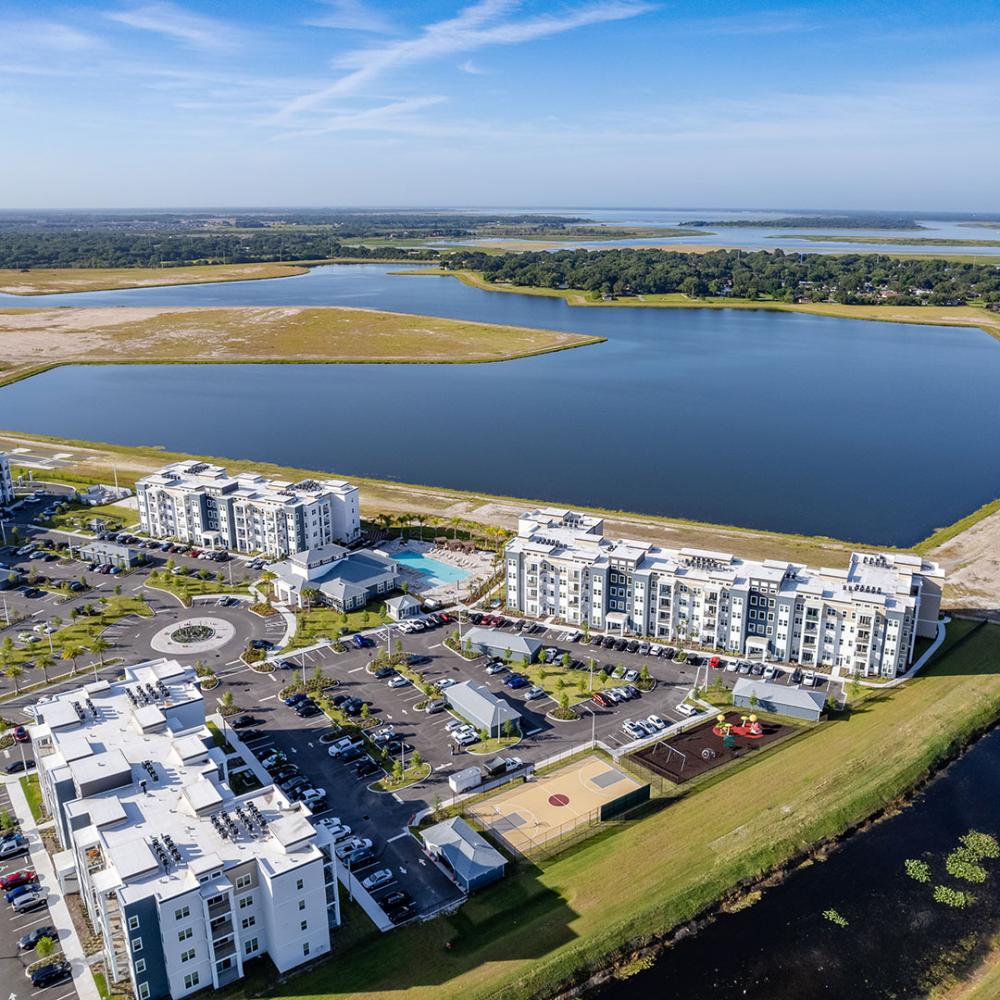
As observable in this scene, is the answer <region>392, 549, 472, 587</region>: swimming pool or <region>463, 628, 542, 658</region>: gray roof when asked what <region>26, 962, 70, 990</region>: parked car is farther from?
<region>392, 549, 472, 587</region>: swimming pool

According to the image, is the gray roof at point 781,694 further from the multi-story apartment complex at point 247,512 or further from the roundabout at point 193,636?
the multi-story apartment complex at point 247,512

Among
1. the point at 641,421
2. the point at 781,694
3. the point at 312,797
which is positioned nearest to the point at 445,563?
the point at 781,694

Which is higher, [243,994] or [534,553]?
[534,553]

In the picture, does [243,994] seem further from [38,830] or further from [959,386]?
[959,386]

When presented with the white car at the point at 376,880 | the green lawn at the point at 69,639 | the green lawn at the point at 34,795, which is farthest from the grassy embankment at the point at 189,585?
the white car at the point at 376,880

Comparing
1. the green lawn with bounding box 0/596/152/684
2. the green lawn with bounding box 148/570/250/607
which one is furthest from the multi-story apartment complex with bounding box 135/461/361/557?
the green lawn with bounding box 0/596/152/684

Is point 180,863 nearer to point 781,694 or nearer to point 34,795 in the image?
point 34,795

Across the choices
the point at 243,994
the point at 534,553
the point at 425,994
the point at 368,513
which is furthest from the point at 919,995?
the point at 368,513
